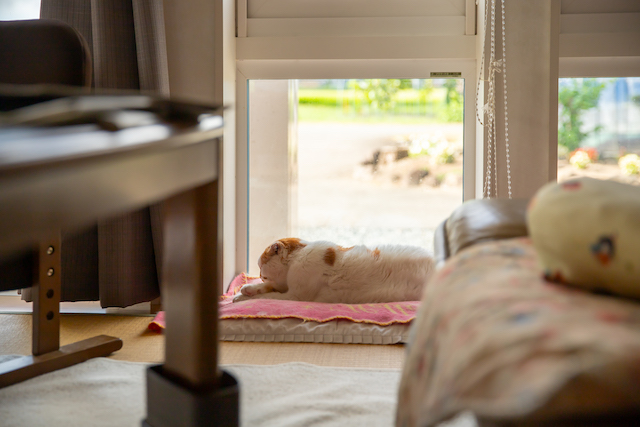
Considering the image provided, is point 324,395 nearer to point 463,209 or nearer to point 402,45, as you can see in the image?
point 463,209

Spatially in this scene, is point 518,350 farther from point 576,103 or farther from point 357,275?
point 576,103

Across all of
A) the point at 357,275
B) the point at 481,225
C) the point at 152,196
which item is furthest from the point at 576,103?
the point at 152,196

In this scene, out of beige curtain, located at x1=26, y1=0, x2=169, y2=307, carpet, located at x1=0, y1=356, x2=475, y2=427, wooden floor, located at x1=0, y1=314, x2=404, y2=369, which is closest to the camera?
carpet, located at x1=0, y1=356, x2=475, y2=427

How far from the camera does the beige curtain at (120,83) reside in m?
2.07

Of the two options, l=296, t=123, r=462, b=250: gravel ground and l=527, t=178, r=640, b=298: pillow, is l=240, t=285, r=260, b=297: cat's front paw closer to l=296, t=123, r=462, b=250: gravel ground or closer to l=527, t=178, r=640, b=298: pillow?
l=296, t=123, r=462, b=250: gravel ground

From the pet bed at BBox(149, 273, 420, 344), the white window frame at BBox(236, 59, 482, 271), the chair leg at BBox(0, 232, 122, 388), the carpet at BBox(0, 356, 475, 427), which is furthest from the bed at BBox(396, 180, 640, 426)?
the white window frame at BBox(236, 59, 482, 271)

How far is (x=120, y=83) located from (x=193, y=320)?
1.62 metres

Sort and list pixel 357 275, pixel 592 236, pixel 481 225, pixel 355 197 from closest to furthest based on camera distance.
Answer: pixel 592 236 → pixel 481 225 → pixel 357 275 → pixel 355 197

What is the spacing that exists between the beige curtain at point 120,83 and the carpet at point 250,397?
55cm

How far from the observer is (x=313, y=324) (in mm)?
1824

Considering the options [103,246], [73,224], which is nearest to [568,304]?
[73,224]

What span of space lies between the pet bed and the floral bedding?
109 cm

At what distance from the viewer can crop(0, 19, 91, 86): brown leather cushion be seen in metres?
1.57

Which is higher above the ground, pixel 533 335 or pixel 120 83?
pixel 120 83
